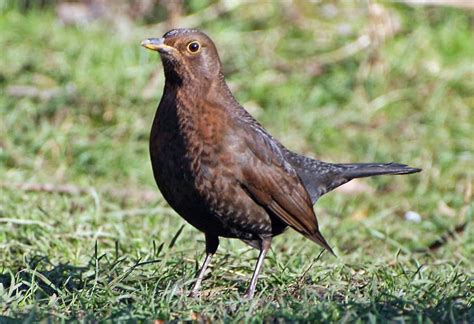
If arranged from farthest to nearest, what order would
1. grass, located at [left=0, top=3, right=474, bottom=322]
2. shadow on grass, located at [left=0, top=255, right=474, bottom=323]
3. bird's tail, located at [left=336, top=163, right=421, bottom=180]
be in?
bird's tail, located at [left=336, top=163, right=421, bottom=180] → grass, located at [left=0, top=3, right=474, bottom=322] → shadow on grass, located at [left=0, top=255, right=474, bottom=323]

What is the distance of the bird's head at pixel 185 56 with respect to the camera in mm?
4805

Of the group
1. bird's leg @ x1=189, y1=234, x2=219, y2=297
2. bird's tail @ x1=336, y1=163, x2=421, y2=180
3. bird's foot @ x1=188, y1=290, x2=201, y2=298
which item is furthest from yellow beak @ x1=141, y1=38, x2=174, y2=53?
bird's tail @ x1=336, y1=163, x2=421, y2=180

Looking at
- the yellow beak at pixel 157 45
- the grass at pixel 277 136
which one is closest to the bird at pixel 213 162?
the yellow beak at pixel 157 45

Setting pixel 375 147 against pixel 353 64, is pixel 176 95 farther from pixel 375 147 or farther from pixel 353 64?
pixel 353 64

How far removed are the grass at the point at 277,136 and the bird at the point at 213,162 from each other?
0.85 feet

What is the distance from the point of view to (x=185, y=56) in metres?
4.84

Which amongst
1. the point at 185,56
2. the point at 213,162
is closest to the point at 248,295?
the point at 213,162

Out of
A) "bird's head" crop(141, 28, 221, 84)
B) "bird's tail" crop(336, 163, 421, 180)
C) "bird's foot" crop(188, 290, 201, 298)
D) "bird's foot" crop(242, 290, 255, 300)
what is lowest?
"bird's foot" crop(188, 290, 201, 298)

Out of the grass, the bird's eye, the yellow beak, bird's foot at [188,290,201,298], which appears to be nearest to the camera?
the grass

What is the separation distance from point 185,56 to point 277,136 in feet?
11.0

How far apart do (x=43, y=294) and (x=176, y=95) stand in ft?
3.59

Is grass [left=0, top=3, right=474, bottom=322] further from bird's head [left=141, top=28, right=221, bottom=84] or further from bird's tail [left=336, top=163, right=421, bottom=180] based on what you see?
bird's head [left=141, top=28, right=221, bottom=84]

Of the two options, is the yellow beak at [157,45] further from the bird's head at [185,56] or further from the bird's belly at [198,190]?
the bird's belly at [198,190]

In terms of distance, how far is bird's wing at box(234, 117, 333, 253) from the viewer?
4.82 meters
